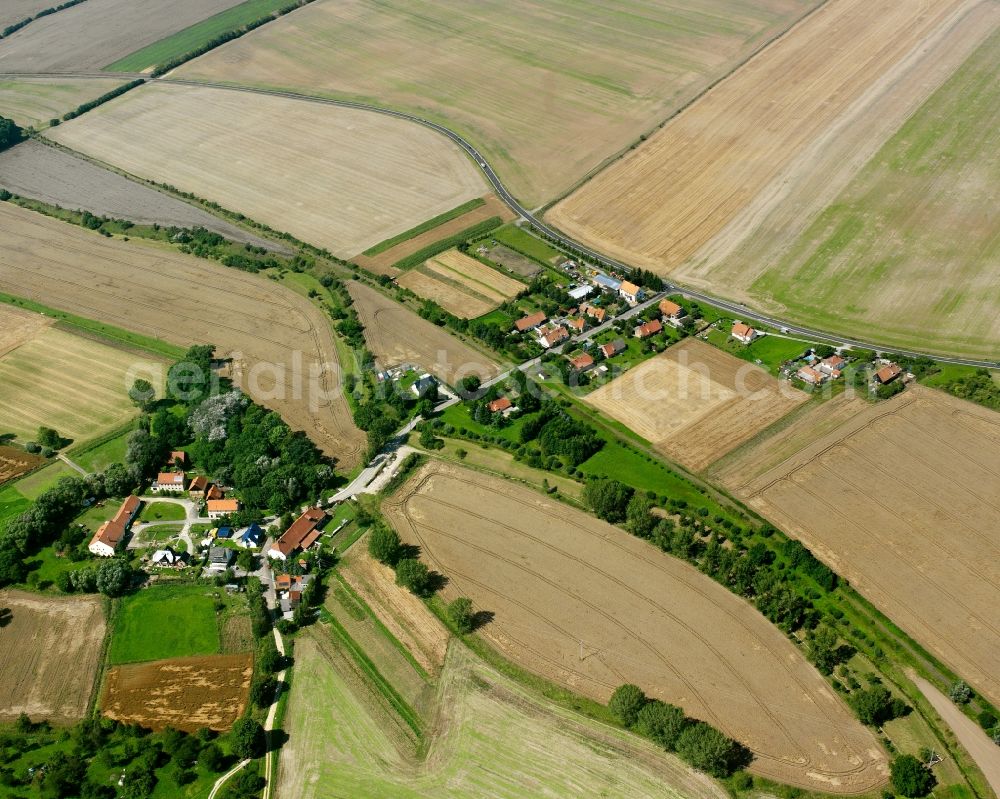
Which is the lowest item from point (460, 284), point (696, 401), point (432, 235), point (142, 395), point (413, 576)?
point (413, 576)

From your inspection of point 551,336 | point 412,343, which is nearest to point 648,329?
point 551,336

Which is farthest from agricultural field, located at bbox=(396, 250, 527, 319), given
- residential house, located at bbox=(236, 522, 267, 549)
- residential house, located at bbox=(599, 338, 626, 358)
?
residential house, located at bbox=(236, 522, 267, 549)

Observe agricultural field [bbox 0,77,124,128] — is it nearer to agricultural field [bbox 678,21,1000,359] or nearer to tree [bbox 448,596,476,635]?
agricultural field [bbox 678,21,1000,359]

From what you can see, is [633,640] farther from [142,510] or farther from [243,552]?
[142,510]

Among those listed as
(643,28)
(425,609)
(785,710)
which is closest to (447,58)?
(643,28)

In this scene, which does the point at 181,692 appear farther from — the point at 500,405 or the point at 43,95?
the point at 43,95

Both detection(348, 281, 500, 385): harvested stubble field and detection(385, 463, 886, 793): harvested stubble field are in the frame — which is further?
detection(348, 281, 500, 385): harvested stubble field
